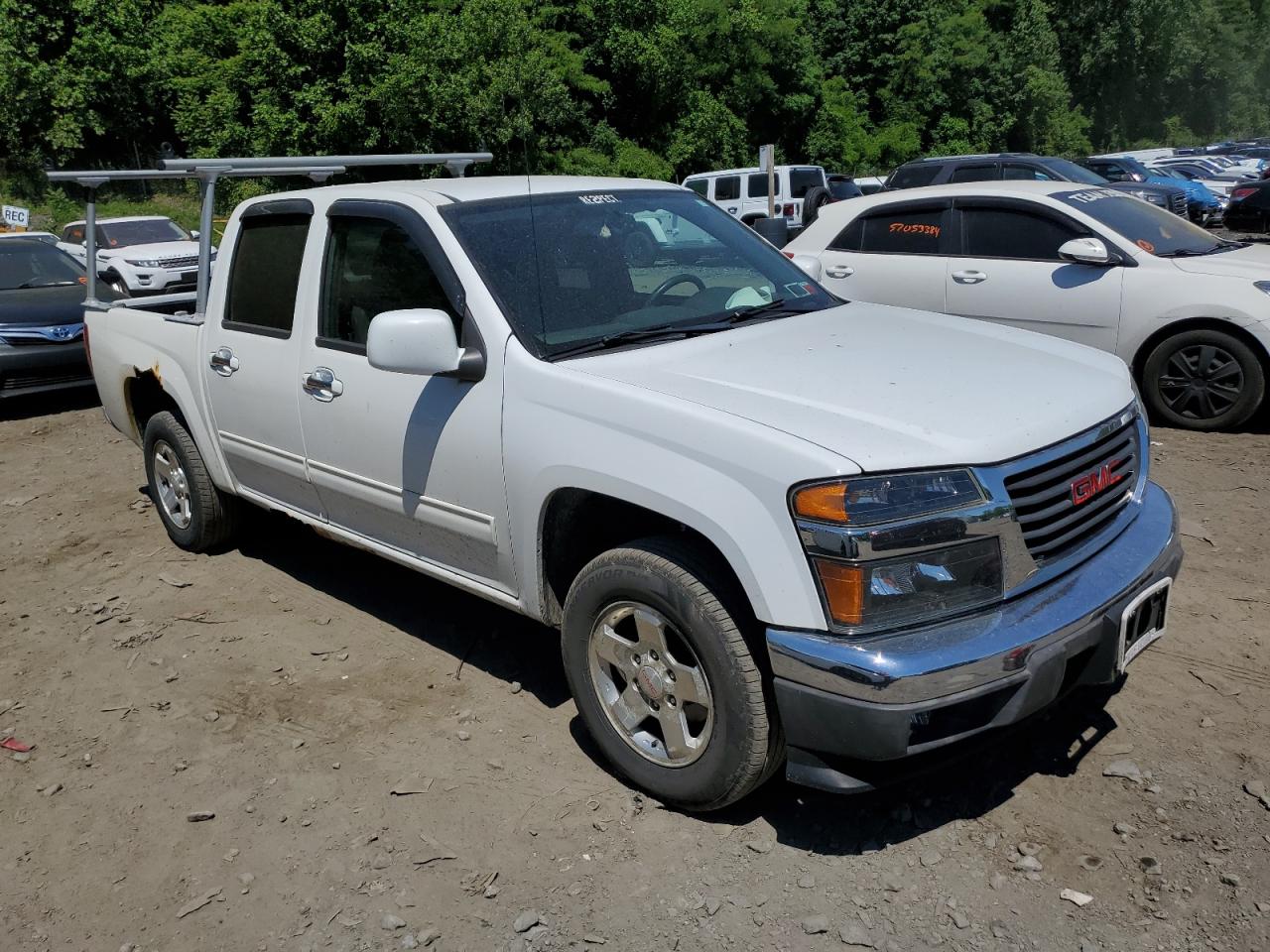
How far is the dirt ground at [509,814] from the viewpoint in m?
2.95

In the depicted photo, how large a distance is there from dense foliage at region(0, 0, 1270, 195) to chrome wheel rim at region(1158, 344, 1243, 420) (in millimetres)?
9456

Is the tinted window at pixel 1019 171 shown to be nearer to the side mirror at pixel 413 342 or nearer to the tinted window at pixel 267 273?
the tinted window at pixel 267 273

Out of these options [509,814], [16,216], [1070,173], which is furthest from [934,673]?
[16,216]

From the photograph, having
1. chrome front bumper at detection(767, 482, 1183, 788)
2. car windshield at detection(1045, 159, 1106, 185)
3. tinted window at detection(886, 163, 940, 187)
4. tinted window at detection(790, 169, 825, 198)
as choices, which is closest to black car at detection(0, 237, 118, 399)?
chrome front bumper at detection(767, 482, 1183, 788)

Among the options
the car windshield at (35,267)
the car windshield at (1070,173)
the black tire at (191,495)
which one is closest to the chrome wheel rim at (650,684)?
the black tire at (191,495)

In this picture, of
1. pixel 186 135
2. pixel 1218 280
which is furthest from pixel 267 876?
pixel 186 135

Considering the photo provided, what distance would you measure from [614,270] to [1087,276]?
4750 mm

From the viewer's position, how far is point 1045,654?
9.37 feet

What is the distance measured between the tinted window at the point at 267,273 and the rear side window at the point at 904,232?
5.20m

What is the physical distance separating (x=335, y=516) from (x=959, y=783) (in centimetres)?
259

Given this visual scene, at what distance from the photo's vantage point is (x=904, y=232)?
8547 mm

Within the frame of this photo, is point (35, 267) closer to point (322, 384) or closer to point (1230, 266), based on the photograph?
point (322, 384)

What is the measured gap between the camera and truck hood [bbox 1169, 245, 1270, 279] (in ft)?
23.4

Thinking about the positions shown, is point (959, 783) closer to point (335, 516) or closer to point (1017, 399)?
point (1017, 399)
